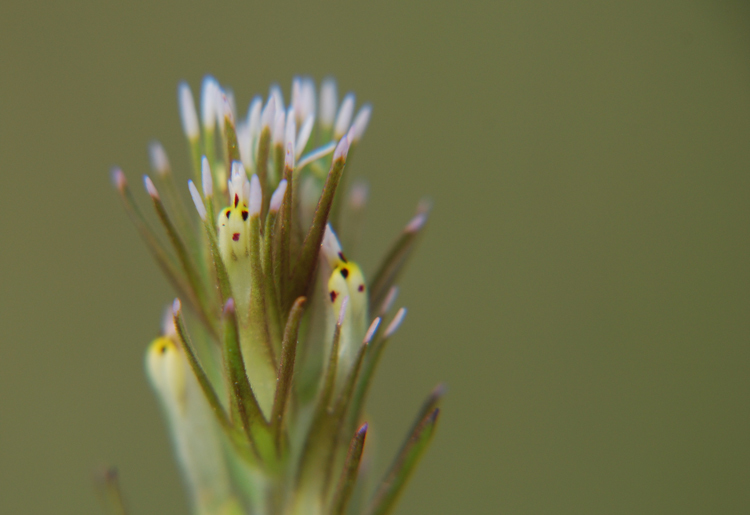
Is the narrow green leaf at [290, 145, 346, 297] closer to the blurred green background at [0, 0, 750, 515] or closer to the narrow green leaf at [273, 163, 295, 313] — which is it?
the narrow green leaf at [273, 163, 295, 313]

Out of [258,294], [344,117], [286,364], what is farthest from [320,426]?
[344,117]

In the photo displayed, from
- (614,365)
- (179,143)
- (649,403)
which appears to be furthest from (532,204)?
(179,143)

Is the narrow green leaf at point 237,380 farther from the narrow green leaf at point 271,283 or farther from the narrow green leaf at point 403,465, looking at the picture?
the narrow green leaf at point 403,465

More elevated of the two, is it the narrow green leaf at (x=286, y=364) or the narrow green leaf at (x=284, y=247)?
the narrow green leaf at (x=284, y=247)

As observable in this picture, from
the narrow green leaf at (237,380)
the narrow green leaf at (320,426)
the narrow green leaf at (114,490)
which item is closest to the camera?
the narrow green leaf at (237,380)

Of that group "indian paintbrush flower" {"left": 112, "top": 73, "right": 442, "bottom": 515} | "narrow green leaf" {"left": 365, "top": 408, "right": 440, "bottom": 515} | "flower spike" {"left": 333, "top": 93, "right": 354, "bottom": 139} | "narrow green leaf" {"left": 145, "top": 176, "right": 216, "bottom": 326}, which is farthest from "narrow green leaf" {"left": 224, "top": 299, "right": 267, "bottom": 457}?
"flower spike" {"left": 333, "top": 93, "right": 354, "bottom": 139}

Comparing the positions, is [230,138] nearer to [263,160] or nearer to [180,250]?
[263,160]

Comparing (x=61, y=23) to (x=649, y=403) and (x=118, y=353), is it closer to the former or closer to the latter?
(x=118, y=353)

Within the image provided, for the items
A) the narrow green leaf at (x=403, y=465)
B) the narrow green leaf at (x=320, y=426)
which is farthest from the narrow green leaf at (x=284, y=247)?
the narrow green leaf at (x=403, y=465)
